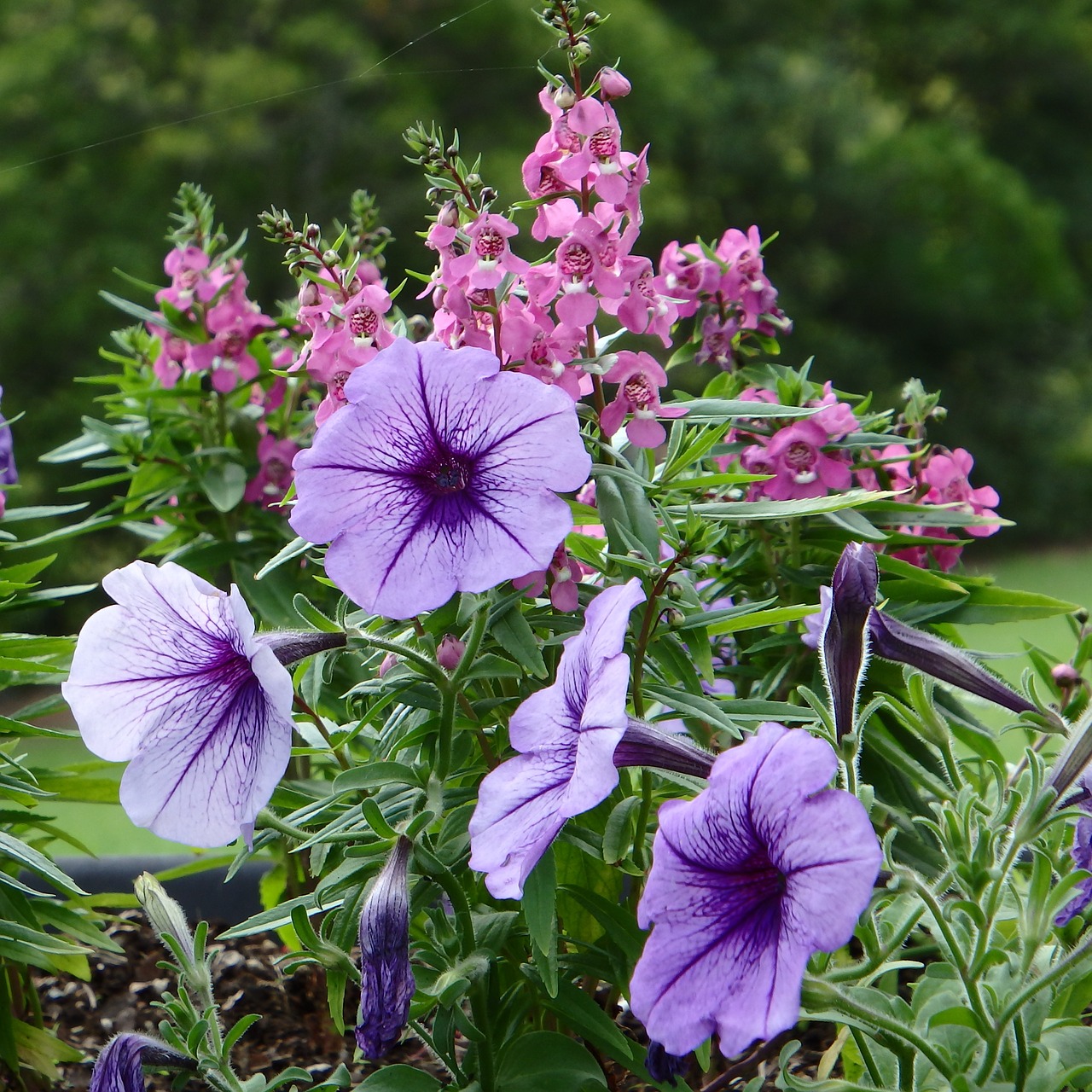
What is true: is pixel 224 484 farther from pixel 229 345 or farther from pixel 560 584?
pixel 560 584

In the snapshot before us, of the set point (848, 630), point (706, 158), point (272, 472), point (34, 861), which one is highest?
point (706, 158)

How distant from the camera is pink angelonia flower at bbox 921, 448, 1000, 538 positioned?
1.10 meters

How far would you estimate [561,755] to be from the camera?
2.03ft

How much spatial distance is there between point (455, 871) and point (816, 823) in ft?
0.98

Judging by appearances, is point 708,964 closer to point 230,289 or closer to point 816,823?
point 816,823

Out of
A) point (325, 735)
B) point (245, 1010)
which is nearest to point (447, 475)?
point (325, 735)

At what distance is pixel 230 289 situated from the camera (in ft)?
4.07

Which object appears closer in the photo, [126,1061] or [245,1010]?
[126,1061]

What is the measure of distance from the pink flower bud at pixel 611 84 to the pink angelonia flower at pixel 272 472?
0.58 meters

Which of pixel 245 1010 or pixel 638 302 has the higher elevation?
pixel 638 302

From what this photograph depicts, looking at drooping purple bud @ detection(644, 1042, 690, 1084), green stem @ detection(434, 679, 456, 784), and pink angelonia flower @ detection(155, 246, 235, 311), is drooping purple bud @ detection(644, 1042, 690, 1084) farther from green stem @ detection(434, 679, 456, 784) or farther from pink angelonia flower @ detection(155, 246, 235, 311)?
pink angelonia flower @ detection(155, 246, 235, 311)

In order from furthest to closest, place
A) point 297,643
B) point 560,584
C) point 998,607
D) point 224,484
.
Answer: point 224,484, point 998,607, point 560,584, point 297,643

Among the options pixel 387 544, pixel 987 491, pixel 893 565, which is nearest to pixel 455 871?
pixel 387 544

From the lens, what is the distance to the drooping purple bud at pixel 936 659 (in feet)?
2.12
